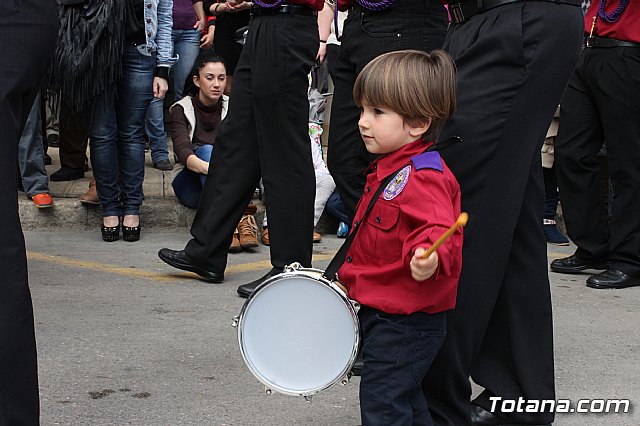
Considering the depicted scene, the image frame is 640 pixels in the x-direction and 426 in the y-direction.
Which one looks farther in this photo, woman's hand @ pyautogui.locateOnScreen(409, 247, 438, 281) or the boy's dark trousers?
the boy's dark trousers

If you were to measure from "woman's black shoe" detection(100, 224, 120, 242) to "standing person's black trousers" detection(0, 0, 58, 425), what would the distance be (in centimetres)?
361

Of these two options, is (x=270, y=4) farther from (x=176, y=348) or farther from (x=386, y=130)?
(x=386, y=130)

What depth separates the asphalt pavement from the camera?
3.29 metres

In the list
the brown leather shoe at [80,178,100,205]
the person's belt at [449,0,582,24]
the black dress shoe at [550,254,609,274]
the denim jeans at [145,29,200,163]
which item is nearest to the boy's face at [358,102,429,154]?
the person's belt at [449,0,582,24]

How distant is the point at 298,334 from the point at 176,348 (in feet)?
4.65

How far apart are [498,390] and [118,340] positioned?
1.63 meters

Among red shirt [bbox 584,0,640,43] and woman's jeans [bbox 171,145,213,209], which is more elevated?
red shirt [bbox 584,0,640,43]

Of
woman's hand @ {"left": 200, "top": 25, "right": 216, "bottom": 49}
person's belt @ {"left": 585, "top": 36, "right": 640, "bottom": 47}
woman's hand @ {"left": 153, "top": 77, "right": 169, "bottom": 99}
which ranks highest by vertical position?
person's belt @ {"left": 585, "top": 36, "right": 640, "bottom": 47}

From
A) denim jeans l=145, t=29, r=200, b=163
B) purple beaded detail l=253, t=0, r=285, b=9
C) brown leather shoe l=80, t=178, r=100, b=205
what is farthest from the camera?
denim jeans l=145, t=29, r=200, b=163

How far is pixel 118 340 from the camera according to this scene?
13.2 ft

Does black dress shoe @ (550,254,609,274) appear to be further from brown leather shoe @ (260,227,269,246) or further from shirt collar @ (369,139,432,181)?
shirt collar @ (369,139,432,181)

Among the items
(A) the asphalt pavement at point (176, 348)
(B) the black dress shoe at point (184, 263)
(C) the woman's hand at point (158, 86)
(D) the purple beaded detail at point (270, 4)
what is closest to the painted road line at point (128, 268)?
(A) the asphalt pavement at point (176, 348)

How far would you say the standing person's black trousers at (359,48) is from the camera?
13.5 ft

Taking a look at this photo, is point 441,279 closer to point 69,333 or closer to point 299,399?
point 299,399
